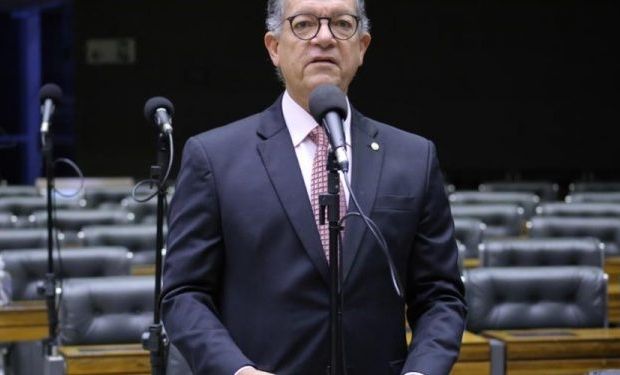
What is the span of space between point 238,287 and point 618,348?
3191 mm

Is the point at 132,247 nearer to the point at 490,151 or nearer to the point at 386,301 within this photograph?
the point at 386,301

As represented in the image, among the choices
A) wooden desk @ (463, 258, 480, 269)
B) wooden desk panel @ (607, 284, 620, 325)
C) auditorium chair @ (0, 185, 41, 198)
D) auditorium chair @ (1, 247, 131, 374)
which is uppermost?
auditorium chair @ (0, 185, 41, 198)

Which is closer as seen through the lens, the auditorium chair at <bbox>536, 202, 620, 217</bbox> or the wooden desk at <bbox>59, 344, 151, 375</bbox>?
the wooden desk at <bbox>59, 344, 151, 375</bbox>

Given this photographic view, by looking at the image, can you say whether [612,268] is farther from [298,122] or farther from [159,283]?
[298,122]

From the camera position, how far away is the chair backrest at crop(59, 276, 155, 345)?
18.8 ft

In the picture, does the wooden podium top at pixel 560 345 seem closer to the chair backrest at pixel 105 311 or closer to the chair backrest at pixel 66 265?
the chair backrest at pixel 105 311

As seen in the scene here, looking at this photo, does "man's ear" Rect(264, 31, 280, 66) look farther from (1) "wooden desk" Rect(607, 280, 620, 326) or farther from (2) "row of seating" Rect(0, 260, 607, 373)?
(1) "wooden desk" Rect(607, 280, 620, 326)

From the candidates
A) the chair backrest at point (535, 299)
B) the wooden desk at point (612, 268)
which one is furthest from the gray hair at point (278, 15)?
the wooden desk at point (612, 268)

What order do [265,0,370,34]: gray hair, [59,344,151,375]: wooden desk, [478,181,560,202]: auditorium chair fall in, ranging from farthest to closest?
[478,181,560,202]: auditorium chair < [59,344,151,375]: wooden desk < [265,0,370,34]: gray hair

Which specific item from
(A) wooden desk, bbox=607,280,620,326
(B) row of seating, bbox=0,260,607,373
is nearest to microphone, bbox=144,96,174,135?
(B) row of seating, bbox=0,260,607,373

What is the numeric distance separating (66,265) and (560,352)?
274cm

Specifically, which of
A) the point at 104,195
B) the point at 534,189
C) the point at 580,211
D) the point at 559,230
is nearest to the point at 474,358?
the point at 559,230

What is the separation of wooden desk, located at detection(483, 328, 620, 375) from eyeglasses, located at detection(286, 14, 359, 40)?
9.40 feet

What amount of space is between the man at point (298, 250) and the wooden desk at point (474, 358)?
2446 millimetres
